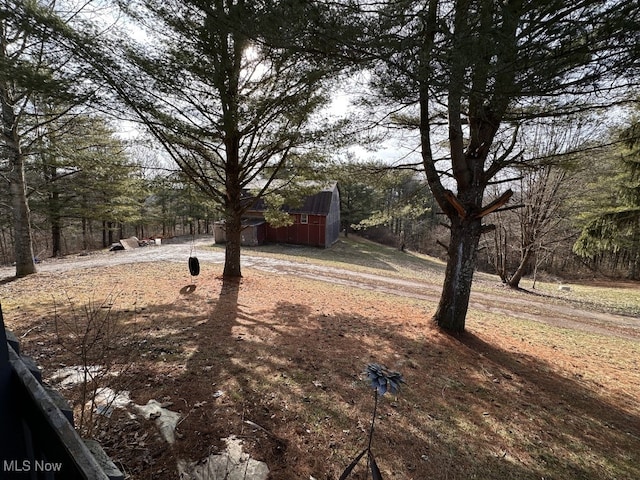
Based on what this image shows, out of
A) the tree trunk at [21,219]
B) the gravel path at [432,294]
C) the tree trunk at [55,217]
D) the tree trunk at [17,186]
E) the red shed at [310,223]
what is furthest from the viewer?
the red shed at [310,223]

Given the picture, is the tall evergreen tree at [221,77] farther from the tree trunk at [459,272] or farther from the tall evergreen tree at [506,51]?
the tree trunk at [459,272]

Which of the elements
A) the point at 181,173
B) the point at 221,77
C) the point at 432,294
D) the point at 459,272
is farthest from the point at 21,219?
the point at 432,294

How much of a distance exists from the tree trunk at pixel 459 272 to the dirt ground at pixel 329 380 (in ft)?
1.42

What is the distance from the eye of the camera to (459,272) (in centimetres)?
596

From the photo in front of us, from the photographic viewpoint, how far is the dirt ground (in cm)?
264

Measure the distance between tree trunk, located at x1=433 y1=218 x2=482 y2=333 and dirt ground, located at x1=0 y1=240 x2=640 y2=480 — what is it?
0.43 m

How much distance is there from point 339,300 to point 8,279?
32.2ft

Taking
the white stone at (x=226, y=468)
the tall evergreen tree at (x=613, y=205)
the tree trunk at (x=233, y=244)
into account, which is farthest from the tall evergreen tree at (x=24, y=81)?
the tall evergreen tree at (x=613, y=205)

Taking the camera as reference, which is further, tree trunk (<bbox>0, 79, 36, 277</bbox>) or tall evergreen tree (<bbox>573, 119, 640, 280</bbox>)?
tall evergreen tree (<bbox>573, 119, 640, 280</bbox>)

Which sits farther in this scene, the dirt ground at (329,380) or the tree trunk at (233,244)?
the tree trunk at (233,244)

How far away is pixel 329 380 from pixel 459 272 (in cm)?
382

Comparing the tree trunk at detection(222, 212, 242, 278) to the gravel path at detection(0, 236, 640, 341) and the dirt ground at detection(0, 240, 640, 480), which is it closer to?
the dirt ground at detection(0, 240, 640, 480)

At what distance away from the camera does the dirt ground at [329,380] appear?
8.65 feet

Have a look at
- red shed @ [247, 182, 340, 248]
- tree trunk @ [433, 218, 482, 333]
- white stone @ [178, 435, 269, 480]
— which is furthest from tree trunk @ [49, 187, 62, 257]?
tree trunk @ [433, 218, 482, 333]
